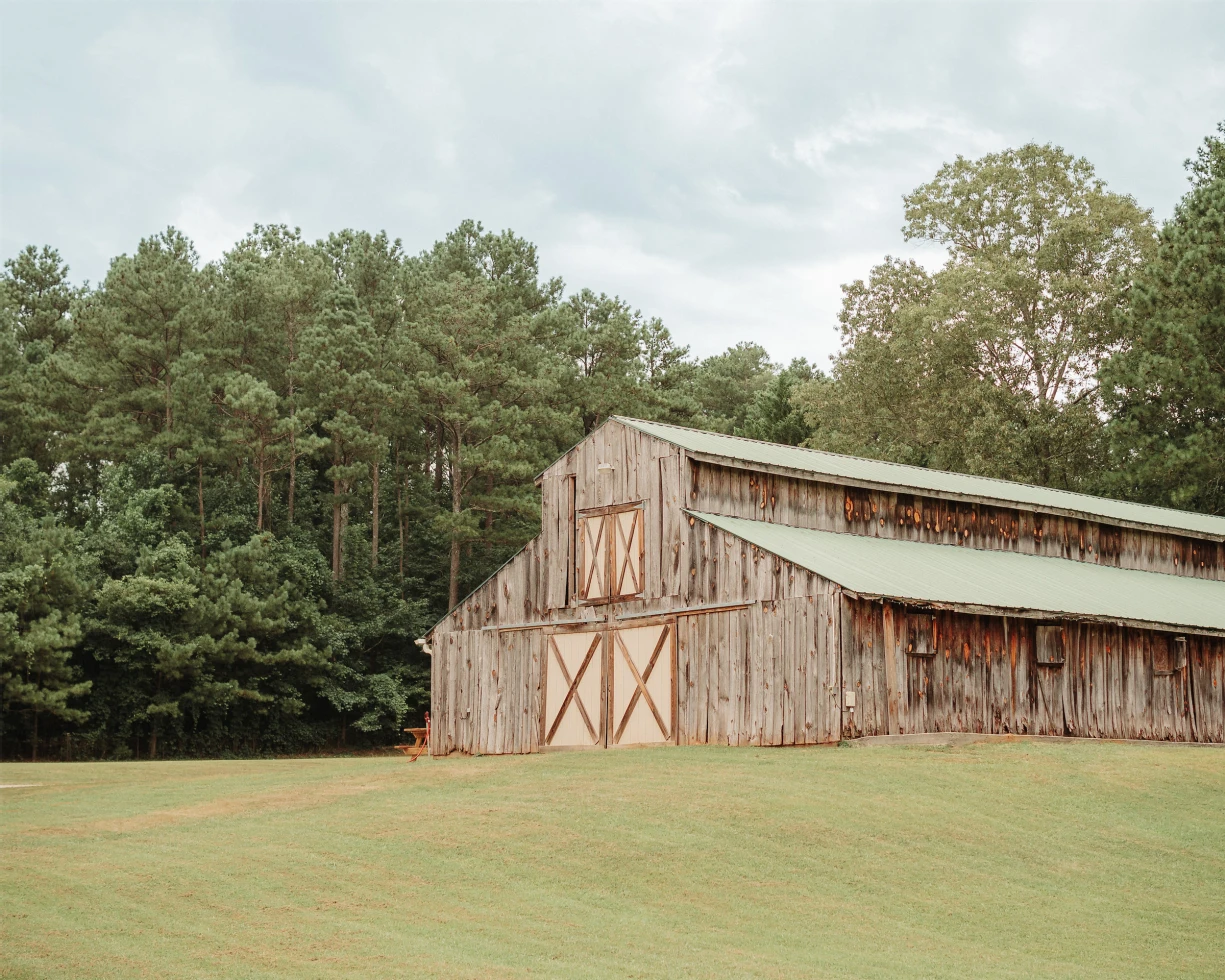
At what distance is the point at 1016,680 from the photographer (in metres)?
27.3

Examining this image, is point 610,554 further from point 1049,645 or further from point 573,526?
point 1049,645

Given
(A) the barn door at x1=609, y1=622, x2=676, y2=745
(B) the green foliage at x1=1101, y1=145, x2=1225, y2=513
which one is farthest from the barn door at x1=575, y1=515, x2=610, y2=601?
(B) the green foliage at x1=1101, y1=145, x2=1225, y2=513

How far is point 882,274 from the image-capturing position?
62.5 meters

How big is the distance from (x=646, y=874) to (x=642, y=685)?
14.0 meters

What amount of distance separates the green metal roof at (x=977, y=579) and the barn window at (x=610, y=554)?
1.80m

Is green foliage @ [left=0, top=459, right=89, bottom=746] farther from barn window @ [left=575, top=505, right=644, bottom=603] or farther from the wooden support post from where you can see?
the wooden support post

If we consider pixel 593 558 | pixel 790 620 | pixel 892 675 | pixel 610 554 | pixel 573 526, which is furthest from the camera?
pixel 573 526

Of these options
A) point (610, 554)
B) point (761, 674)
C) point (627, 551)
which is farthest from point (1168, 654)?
point (610, 554)

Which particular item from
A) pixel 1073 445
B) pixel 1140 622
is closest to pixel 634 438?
pixel 1140 622

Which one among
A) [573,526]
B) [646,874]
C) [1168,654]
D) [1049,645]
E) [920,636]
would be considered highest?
[573,526]

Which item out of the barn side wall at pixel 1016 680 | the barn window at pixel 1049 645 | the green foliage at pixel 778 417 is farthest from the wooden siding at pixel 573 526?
the green foliage at pixel 778 417

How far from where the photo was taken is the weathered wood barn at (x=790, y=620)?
2575 cm

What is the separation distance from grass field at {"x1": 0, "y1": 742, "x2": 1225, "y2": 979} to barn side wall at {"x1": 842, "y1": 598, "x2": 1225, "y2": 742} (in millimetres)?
3026

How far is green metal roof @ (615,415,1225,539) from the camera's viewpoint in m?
31.5
